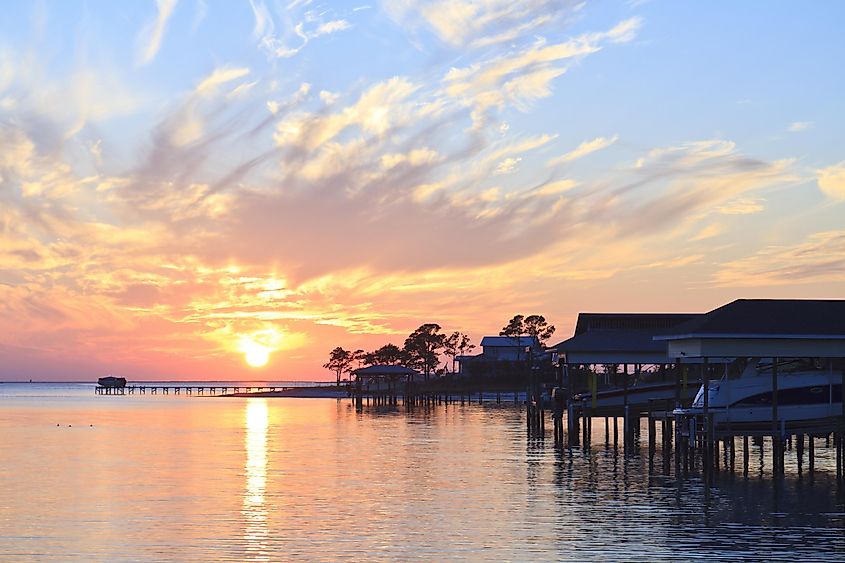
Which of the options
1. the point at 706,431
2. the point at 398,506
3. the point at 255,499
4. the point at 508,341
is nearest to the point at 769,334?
the point at 706,431

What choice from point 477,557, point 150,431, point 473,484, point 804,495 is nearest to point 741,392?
point 804,495

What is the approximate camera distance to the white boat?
133 ft

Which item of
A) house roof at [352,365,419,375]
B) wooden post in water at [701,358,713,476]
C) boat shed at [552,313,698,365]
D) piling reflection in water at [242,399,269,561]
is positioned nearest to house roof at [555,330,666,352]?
boat shed at [552,313,698,365]

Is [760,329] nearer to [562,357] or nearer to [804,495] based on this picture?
[804,495]

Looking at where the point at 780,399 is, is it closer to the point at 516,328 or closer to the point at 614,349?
the point at 614,349

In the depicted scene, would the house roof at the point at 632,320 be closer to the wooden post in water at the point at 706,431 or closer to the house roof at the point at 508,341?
the wooden post in water at the point at 706,431

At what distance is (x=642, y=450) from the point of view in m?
53.1

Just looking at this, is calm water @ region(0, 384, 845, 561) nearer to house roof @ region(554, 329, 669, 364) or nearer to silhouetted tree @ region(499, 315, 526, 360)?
house roof @ region(554, 329, 669, 364)

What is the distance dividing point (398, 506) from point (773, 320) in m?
14.8

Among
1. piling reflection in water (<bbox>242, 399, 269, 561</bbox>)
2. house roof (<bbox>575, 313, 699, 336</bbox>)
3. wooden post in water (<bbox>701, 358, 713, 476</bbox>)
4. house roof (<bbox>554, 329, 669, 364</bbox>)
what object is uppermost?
house roof (<bbox>575, 313, 699, 336</bbox>)

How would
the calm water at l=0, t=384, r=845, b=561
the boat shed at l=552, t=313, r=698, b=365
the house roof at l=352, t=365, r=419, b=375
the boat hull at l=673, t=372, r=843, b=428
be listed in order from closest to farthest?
the calm water at l=0, t=384, r=845, b=561 < the boat hull at l=673, t=372, r=843, b=428 < the boat shed at l=552, t=313, r=698, b=365 < the house roof at l=352, t=365, r=419, b=375

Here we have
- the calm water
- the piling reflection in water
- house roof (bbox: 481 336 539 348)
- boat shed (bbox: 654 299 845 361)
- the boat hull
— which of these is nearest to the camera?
the calm water

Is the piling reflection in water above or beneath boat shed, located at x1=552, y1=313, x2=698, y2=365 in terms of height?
beneath

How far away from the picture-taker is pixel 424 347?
18162 cm
